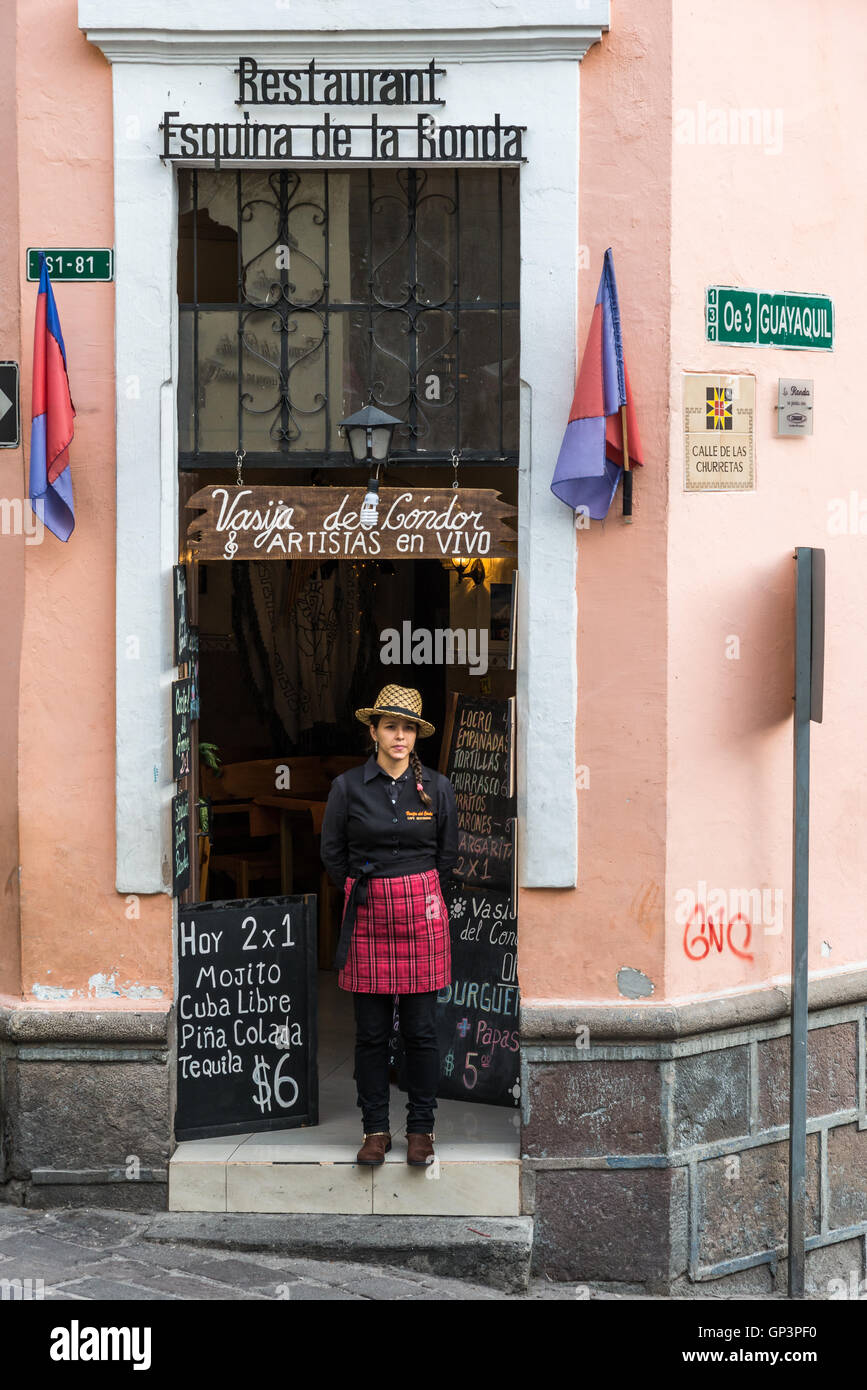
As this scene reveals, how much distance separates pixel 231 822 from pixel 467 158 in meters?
4.92

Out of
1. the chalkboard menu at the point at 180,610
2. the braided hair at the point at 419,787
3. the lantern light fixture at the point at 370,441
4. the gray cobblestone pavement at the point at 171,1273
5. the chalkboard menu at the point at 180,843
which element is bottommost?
the gray cobblestone pavement at the point at 171,1273

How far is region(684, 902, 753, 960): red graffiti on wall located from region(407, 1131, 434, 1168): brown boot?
4.60 ft

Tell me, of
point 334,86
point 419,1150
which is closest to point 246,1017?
point 419,1150

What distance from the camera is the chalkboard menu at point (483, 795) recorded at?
23.5 ft

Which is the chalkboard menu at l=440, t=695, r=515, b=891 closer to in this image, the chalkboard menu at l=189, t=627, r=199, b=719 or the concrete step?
the chalkboard menu at l=189, t=627, r=199, b=719

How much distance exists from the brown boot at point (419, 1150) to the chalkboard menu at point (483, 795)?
4.27 feet

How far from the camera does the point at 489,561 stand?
8.67 m

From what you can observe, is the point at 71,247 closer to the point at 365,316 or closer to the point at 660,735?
the point at 365,316

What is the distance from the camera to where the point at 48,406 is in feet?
20.7

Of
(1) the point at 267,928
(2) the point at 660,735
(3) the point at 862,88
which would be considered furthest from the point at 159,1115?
(3) the point at 862,88

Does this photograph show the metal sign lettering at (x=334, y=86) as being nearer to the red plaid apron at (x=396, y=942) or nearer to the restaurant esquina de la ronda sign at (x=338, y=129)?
the restaurant esquina de la ronda sign at (x=338, y=129)

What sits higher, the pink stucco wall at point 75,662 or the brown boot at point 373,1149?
the pink stucco wall at point 75,662

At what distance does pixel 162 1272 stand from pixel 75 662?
101 inches

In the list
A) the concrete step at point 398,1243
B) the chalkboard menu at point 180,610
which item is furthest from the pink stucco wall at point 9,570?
the concrete step at point 398,1243
